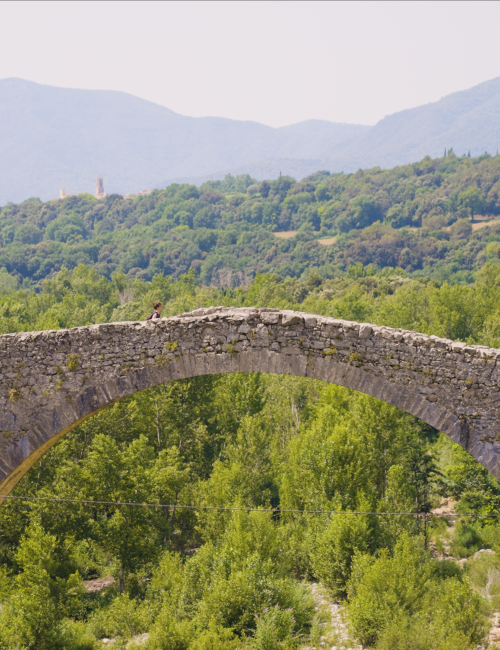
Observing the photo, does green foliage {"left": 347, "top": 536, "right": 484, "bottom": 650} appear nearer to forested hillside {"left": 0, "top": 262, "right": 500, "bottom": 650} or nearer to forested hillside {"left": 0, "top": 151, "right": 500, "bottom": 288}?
forested hillside {"left": 0, "top": 262, "right": 500, "bottom": 650}

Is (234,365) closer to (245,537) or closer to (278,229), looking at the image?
(245,537)

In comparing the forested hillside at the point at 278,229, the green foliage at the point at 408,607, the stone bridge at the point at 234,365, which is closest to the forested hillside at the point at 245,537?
the green foliage at the point at 408,607

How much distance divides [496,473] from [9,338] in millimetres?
8911

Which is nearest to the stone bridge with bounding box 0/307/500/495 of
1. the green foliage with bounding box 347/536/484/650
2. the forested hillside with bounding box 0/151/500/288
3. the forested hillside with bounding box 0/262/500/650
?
the forested hillside with bounding box 0/262/500/650

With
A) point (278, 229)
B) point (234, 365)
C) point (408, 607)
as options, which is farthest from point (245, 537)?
point (278, 229)

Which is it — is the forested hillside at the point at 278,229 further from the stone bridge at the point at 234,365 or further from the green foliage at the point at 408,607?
the stone bridge at the point at 234,365

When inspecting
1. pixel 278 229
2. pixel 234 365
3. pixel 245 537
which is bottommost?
pixel 278 229

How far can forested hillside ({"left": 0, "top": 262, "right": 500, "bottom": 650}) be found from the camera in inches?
664

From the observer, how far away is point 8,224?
155m

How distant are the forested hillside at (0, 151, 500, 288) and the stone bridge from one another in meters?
82.4

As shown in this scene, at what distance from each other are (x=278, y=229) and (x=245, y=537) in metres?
134

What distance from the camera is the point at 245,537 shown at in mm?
18984

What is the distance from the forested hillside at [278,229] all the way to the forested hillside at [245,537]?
67103 millimetres

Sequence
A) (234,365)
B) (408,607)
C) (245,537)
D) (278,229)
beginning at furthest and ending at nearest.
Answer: (278,229) → (245,537) → (408,607) → (234,365)
